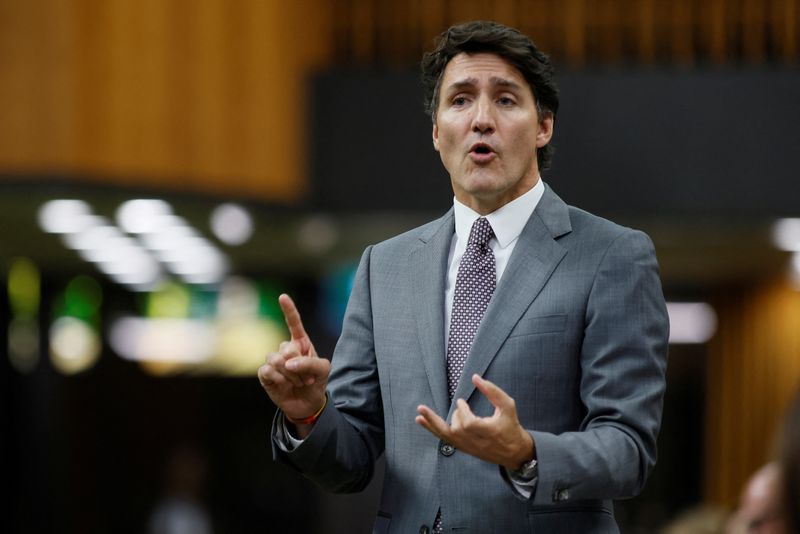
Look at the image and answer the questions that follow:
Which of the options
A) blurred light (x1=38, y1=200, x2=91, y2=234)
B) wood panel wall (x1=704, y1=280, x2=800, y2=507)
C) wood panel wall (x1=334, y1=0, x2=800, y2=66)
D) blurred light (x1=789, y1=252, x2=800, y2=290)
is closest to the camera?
blurred light (x1=38, y1=200, x2=91, y2=234)

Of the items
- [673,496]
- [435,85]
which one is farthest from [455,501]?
[673,496]

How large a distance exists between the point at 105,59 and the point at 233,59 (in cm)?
96

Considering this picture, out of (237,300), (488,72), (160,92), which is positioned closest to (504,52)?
(488,72)

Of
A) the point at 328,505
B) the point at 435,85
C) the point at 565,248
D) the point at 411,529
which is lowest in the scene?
the point at 328,505

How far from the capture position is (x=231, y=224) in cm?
948

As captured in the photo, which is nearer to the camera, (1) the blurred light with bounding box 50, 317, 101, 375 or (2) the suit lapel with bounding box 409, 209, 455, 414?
(2) the suit lapel with bounding box 409, 209, 455, 414

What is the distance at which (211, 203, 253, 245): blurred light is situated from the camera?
8688 millimetres

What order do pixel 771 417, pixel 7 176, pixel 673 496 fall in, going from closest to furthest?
pixel 7 176 → pixel 771 417 → pixel 673 496

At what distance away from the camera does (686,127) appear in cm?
837

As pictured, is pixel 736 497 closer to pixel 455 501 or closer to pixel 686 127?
pixel 686 127

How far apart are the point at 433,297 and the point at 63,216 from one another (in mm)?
6838

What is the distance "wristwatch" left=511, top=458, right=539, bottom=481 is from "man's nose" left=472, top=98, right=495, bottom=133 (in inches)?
21.0

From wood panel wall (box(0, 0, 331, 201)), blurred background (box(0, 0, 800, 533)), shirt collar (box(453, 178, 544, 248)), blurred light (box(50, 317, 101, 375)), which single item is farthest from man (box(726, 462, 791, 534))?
blurred light (box(50, 317, 101, 375))

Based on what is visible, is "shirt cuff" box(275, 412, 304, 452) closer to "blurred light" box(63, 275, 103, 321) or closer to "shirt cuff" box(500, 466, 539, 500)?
"shirt cuff" box(500, 466, 539, 500)
